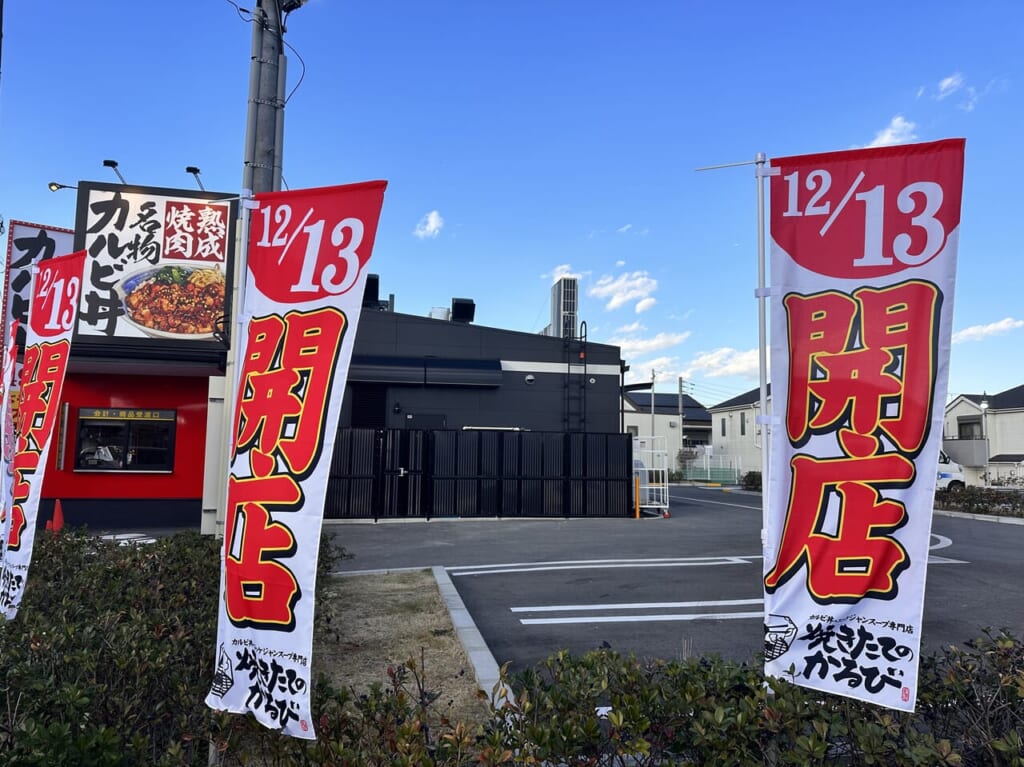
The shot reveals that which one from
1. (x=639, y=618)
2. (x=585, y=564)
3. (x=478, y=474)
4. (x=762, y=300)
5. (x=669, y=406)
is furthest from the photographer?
(x=669, y=406)

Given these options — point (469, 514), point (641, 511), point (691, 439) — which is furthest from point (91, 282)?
point (691, 439)

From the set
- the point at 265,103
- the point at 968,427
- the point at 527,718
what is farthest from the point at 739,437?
the point at 527,718

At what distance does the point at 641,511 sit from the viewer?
19.8 meters

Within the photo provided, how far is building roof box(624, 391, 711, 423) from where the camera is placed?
51812 mm

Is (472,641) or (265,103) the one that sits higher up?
(265,103)

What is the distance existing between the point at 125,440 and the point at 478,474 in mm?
8583

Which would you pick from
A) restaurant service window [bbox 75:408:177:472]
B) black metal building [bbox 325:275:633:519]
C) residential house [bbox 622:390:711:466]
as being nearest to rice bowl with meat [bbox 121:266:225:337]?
restaurant service window [bbox 75:408:177:472]

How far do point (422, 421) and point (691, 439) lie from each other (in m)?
38.2

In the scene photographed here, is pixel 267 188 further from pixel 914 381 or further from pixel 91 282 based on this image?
pixel 91 282

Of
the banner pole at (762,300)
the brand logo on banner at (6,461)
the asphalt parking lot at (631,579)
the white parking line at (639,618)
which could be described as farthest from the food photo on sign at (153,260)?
the banner pole at (762,300)

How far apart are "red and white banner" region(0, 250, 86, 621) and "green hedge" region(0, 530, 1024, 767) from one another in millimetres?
1365

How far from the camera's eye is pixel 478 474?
1802 cm

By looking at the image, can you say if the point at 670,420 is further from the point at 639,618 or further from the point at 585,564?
the point at 639,618

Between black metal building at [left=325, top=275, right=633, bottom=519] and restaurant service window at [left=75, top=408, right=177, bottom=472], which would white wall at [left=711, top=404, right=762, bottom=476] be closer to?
black metal building at [left=325, top=275, right=633, bottom=519]
